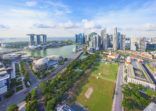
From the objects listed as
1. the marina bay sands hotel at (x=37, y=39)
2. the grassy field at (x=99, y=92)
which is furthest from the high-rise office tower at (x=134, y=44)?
the marina bay sands hotel at (x=37, y=39)

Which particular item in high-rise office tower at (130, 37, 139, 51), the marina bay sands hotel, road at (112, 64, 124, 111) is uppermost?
the marina bay sands hotel

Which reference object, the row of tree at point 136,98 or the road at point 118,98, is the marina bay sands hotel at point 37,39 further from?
the row of tree at point 136,98

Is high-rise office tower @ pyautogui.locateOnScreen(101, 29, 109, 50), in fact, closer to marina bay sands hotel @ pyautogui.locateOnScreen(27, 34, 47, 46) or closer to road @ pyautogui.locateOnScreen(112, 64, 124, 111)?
marina bay sands hotel @ pyautogui.locateOnScreen(27, 34, 47, 46)

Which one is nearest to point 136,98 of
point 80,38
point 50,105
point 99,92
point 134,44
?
point 99,92

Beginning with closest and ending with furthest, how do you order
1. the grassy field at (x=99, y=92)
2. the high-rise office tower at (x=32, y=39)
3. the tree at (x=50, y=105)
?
the tree at (x=50, y=105) < the grassy field at (x=99, y=92) < the high-rise office tower at (x=32, y=39)

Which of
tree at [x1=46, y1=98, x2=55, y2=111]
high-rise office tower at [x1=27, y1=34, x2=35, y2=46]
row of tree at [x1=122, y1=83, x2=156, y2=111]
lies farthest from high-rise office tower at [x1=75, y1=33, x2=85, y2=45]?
tree at [x1=46, y1=98, x2=55, y2=111]

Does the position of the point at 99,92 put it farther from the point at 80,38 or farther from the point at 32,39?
the point at 80,38

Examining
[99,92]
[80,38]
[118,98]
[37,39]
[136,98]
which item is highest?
[80,38]

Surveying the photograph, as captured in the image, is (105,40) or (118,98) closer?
(118,98)
